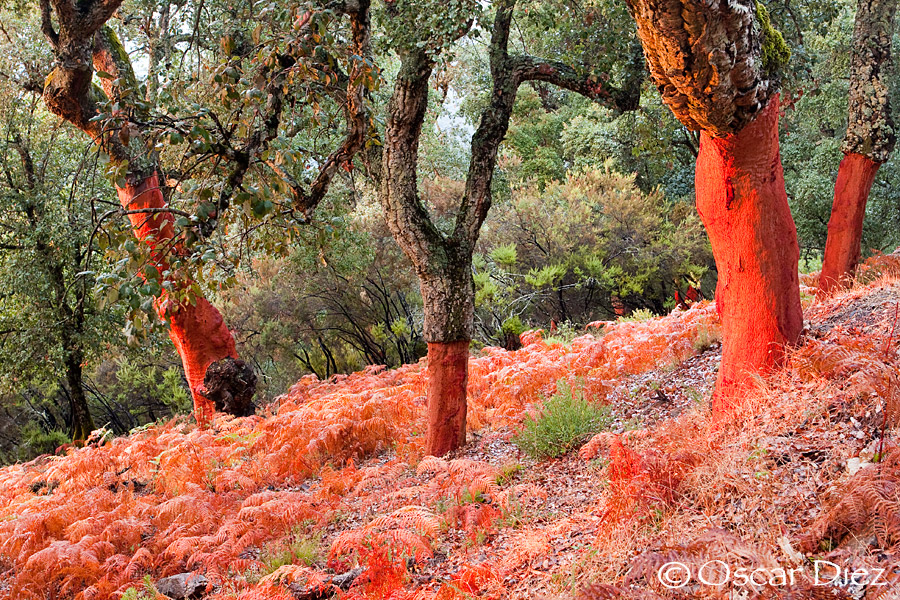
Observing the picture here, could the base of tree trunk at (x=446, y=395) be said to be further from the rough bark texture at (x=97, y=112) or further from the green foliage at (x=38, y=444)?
the green foliage at (x=38, y=444)

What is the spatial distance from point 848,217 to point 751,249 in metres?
4.28

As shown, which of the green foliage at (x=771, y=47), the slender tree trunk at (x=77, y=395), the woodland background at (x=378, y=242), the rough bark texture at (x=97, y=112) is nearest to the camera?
the green foliage at (x=771, y=47)

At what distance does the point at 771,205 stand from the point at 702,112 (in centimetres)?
114

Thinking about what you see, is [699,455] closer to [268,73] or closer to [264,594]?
[264,594]

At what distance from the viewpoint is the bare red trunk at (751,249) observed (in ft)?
15.1

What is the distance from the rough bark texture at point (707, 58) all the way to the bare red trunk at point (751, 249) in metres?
0.50

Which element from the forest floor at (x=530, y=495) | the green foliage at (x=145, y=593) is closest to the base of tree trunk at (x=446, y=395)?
the forest floor at (x=530, y=495)

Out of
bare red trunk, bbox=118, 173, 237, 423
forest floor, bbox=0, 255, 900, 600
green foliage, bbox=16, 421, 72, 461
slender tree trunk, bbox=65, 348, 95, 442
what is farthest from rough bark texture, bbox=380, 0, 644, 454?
green foliage, bbox=16, 421, 72, 461

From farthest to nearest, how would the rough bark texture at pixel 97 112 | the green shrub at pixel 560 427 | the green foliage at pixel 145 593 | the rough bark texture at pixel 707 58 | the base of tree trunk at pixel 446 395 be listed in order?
the rough bark texture at pixel 97 112 → the base of tree trunk at pixel 446 395 → the green shrub at pixel 560 427 → the green foliage at pixel 145 593 → the rough bark texture at pixel 707 58

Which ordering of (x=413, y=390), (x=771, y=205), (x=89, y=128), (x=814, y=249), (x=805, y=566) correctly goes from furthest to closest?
(x=814, y=249) < (x=413, y=390) < (x=89, y=128) < (x=771, y=205) < (x=805, y=566)

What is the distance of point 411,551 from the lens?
4285 mm

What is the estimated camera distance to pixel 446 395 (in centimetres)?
636

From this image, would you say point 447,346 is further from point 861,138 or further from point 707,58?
point 861,138

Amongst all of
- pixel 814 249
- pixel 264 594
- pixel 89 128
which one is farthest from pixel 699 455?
pixel 814 249
